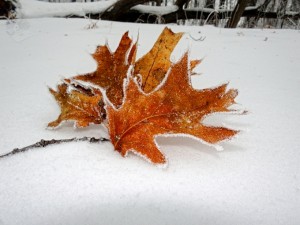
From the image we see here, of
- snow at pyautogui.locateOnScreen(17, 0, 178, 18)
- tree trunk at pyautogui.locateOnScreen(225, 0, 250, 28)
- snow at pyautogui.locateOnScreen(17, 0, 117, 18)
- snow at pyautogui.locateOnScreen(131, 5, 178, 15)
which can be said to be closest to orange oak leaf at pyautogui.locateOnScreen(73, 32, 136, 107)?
snow at pyautogui.locateOnScreen(17, 0, 178, 18)

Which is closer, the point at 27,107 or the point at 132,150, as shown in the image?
the point at 132,150

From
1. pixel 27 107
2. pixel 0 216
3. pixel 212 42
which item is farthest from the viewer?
pixel 212 42

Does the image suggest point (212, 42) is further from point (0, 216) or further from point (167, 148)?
point (0, 216)

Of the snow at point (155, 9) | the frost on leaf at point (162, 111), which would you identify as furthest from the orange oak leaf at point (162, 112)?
the snow at point (155, 9)

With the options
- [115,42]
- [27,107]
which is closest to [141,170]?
[27,107]

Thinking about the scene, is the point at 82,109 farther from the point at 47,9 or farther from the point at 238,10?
→ the point at 238,10

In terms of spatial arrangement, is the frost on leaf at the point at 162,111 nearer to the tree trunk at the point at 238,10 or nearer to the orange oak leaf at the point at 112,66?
the orange oak leaf at the point at 112,66

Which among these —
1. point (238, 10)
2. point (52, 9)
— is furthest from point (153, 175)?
point (238, 10)
